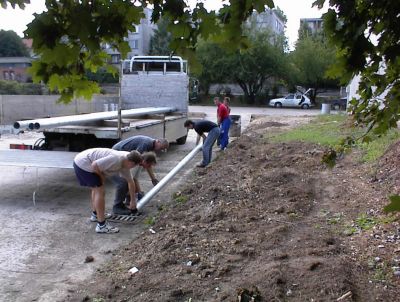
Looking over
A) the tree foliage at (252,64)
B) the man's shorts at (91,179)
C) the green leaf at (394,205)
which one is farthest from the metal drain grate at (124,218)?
the tree foliage at (252,64)

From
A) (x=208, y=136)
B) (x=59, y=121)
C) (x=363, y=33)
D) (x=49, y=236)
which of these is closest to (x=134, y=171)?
(x=59, y=121)

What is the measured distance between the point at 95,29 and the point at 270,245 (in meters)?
3.56

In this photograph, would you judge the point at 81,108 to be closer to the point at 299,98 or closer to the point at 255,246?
the point at 255,246

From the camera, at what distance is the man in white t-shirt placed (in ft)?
21.7

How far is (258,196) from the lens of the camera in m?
7.79

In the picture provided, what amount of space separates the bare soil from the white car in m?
39.8

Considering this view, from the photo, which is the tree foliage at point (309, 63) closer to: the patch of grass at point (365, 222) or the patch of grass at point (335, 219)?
the patch of grass at point (335, 219)

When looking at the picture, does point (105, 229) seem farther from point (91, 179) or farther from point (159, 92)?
point (159, 92)

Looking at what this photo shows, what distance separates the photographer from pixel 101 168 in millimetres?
6609

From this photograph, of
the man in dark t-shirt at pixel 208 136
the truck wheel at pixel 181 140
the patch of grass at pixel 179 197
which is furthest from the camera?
the truck wheel at pixel 181 140

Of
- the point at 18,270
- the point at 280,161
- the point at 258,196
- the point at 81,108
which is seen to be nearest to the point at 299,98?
the point at 81,108

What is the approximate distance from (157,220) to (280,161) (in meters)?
4.45

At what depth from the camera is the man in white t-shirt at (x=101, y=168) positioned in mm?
6629

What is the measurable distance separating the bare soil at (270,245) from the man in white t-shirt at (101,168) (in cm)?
66
